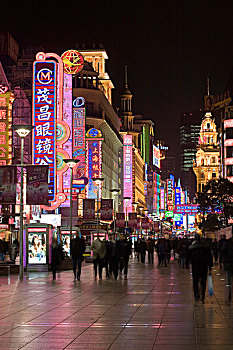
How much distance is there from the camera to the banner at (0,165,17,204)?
97.7ft

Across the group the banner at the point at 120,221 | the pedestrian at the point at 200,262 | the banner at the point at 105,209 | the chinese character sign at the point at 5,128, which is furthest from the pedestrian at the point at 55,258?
the banner at the point at 120,221

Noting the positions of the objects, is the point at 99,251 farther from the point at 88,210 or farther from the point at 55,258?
the point at 88,210

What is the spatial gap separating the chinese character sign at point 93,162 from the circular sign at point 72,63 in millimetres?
32220

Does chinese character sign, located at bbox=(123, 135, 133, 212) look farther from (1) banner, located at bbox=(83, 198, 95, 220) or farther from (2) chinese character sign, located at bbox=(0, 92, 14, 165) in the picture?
(1) banner, located at bbox=(83, 198, 95, 220)

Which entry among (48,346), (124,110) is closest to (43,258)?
(48,346)

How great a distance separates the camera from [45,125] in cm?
5459

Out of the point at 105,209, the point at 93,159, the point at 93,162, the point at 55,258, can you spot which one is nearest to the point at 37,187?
the point at 55,258

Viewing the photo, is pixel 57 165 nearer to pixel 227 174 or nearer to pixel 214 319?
pixel 214 319

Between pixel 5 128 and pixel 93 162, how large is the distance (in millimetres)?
36370

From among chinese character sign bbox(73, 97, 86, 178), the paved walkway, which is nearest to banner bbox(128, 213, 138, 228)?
chinese character sign bbox(73, 97, 86, 178)

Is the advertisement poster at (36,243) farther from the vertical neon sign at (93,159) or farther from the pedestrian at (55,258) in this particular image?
the vertical neon sign at (93,159)

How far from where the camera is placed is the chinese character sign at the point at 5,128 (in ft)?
229

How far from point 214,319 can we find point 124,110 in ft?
599

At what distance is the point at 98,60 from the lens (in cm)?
15025
